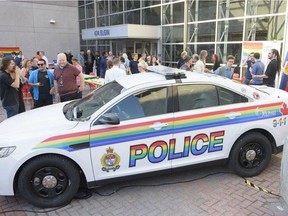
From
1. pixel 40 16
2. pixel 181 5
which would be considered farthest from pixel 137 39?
pixel 40 16

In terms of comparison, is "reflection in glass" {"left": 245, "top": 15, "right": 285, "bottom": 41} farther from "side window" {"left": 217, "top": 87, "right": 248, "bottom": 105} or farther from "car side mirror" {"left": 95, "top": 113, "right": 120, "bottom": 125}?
"car side mirror" {"left": 95, "top": 113, "right": 120, "bottom": 125}

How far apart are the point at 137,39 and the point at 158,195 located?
1486cm

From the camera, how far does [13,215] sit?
3.31 m

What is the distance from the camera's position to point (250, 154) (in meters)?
4.08

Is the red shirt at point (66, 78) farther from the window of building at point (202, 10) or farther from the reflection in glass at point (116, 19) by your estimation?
the reflection in glass at point (116, 19)

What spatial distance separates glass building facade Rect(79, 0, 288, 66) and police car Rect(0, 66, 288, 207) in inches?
317

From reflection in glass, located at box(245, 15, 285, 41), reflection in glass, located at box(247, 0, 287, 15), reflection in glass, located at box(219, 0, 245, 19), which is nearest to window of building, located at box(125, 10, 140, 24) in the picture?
reflection in glass, located at box(219, 0, 245, 19)

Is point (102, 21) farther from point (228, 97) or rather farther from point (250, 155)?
point (250, 155)

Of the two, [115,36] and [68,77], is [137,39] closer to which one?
[115,36]

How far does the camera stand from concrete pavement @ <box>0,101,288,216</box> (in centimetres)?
333

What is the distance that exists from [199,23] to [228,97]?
1186cm

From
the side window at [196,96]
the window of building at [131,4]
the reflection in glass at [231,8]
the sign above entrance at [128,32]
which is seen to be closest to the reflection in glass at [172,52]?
the sign above entrance at [128,32]

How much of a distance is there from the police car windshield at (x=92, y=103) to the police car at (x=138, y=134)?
0.07 feet

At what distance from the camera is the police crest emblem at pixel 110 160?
346 centimetres
